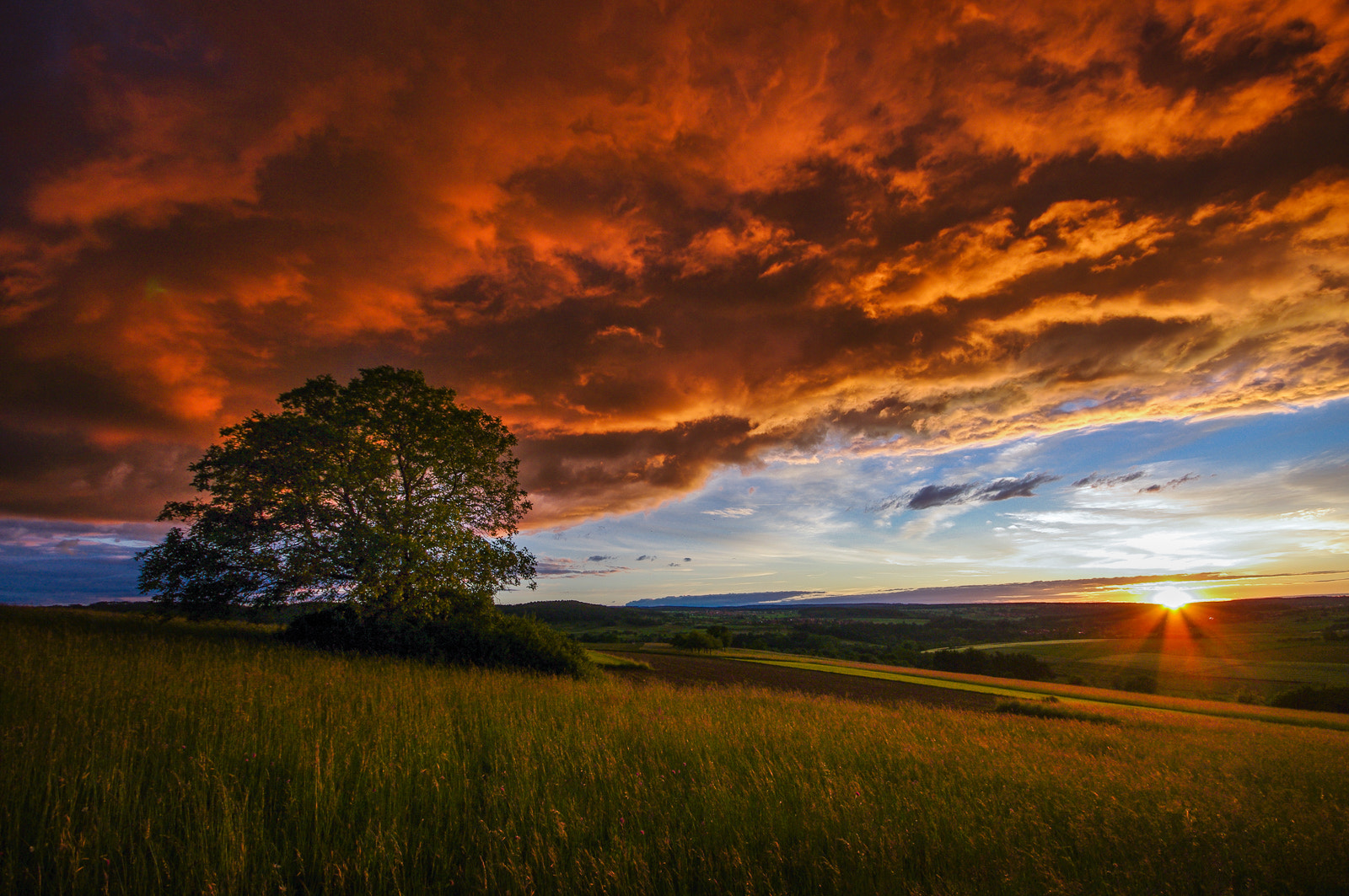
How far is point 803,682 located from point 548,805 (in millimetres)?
31582

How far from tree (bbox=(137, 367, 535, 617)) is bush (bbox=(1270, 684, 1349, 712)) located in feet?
289

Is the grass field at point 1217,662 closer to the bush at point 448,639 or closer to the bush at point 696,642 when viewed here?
the bush at point 696,642

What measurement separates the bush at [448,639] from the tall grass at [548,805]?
420 inches

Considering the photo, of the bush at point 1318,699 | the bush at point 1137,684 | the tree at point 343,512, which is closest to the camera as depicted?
the tree at point 343,512

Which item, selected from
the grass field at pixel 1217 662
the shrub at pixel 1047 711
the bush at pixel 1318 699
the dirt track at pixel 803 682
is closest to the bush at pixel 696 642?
the dirt track at pixel 803 682

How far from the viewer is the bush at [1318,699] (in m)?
57.3

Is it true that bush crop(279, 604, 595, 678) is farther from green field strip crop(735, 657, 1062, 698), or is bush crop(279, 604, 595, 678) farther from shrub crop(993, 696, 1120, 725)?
green field strip crop(735, 657, 1062, 698)

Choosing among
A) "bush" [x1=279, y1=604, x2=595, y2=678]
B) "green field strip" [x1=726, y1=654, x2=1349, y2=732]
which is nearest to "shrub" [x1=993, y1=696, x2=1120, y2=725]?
"green field strip" [x1=726, y1=654, x2=1349, y2=732]

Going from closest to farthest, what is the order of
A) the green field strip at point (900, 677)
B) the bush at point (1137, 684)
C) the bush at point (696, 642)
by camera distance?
the green field strip at point (900, 677) < the bush at point (696, 642) < the bush at point (1137, 684)

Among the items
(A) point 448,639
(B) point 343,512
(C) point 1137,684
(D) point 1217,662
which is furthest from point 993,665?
(B) point 343,512

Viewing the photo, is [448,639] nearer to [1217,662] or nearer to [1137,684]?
[1137,684]

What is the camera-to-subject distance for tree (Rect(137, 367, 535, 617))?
1833cm

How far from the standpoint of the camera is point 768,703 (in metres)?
14.8

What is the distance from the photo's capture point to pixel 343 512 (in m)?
19.6
